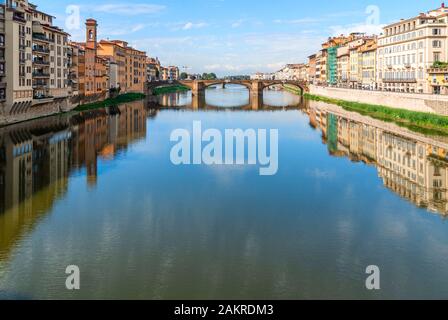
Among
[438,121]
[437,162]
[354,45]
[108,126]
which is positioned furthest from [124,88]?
[437,162]

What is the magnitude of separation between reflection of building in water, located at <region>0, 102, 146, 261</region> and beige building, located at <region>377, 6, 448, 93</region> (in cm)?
2524

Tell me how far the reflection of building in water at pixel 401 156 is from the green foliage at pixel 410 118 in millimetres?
1384

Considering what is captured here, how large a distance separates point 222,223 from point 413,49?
1646 inches

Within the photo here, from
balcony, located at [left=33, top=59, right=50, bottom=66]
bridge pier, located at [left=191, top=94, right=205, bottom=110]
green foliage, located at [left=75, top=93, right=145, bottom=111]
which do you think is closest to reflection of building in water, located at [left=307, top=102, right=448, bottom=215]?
balcony, located at [left=33, top=59, right=50, bottom=66]

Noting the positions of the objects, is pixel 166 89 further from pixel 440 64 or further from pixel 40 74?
pixel 440 64

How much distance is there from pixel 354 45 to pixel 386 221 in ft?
229

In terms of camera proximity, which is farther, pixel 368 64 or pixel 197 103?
pixel 197 103

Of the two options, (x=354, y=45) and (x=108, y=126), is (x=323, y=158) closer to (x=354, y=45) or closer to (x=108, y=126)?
(x=108, y=126)

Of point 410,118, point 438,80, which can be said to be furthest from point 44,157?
point 438,80

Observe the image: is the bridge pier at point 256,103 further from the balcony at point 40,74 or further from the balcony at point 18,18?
the balcony at point 18,18

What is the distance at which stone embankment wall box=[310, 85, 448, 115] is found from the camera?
127 feet

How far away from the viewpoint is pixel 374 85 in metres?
66.6

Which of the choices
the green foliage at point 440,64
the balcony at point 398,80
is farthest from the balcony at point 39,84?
the balcony at point 398,80

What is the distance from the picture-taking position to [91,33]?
7044cm
